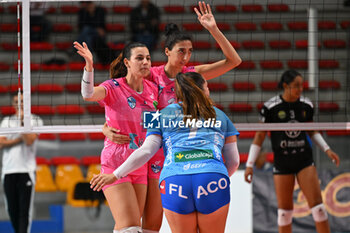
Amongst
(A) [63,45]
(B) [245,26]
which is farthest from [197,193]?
(A) [63,45]

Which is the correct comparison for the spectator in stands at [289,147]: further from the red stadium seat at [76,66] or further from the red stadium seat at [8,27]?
the red stadium seat at [8,27]

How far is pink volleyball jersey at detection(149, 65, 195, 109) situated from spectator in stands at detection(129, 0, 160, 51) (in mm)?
5388

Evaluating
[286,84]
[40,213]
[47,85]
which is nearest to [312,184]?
[286,84]

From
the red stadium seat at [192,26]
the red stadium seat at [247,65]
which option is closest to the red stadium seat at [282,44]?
the red stadium seat at [247,65]

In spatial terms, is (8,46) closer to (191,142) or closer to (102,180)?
(102,180)

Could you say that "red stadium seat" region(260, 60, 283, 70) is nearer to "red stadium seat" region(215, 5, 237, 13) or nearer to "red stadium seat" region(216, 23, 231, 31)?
"red stadium seat" region(216, 23, 231, 31)

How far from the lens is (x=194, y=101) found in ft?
12.5

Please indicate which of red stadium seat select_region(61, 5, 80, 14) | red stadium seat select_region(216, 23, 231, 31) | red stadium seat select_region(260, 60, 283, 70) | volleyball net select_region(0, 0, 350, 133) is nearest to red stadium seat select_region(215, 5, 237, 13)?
volleyball net select_region(0, 0, 350, 133)

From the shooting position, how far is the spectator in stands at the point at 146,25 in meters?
10.8

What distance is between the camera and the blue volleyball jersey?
3750 mm

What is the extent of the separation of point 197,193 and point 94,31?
335 inches

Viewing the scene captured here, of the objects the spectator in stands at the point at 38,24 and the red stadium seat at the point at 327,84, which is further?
the spectator in stands at the point at 38,24

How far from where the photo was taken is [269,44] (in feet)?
40.1

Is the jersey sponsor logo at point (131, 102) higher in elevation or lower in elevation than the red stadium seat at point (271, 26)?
lower
